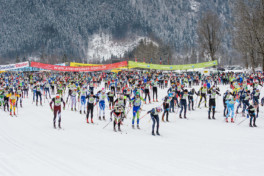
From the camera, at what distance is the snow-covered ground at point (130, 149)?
7335mm

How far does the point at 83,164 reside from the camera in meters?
7.73

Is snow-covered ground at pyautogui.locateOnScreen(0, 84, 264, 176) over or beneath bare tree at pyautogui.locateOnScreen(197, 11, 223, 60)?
beneath

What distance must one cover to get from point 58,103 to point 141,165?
7.57m

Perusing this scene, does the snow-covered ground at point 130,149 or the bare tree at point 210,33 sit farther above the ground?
the bare tree at point 210,33

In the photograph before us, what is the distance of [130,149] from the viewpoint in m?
9.76

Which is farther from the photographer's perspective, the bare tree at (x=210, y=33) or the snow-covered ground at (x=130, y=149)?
the bare tree at (x=210, y=33)

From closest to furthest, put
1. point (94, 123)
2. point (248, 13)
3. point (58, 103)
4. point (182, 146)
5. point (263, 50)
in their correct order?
point (182, 146), point (58, 103), point (94, 123), point (263, 50), point (248, 13)

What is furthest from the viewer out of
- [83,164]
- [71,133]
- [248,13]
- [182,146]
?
[248,13]

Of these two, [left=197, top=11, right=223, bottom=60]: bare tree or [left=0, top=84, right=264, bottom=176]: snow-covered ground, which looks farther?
[left=197, top=11, right=223, bottom=60]: bare tree

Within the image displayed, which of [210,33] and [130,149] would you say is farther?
[210,33]

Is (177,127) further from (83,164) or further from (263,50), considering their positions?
(263,50)

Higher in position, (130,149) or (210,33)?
(210,33)

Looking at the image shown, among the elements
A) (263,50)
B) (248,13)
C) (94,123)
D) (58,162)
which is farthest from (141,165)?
(248,13)

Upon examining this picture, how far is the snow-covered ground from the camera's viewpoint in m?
7.34
